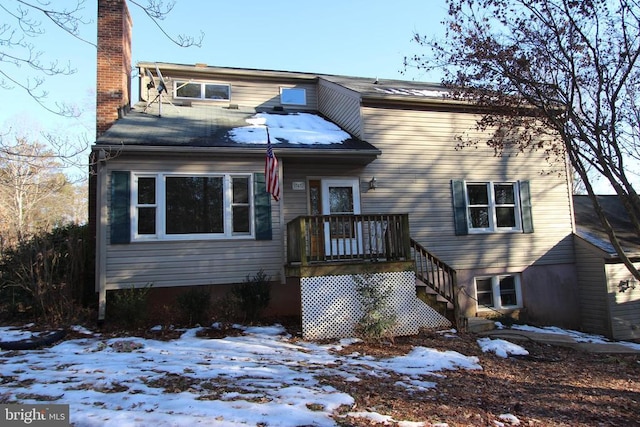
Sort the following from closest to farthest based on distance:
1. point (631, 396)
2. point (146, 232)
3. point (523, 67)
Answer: point (631, 396), point (523, 67), point (146, 232)

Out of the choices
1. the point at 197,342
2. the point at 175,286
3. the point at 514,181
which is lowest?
the point at 197,342

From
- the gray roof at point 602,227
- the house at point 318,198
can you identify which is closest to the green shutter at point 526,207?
the house at point 318,198

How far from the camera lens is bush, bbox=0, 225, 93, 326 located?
8.12m

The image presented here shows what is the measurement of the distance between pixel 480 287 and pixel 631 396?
5.20 m

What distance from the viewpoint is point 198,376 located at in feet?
16.5

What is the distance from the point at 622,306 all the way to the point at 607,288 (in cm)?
57

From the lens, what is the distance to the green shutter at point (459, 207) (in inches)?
415

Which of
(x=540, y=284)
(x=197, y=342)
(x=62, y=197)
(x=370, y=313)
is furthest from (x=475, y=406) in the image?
(x=62, y=197)

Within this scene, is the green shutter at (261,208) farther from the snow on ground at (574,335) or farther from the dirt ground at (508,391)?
the snow on ground at (574,335)

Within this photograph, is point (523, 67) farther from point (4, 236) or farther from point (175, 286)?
point (4, 236)

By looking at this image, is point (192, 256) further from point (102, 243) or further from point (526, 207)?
point (526, 207)

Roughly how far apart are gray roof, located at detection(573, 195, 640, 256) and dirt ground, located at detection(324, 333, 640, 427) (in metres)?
4.41

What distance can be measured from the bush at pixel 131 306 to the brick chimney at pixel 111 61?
4274mm

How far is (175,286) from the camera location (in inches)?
332
